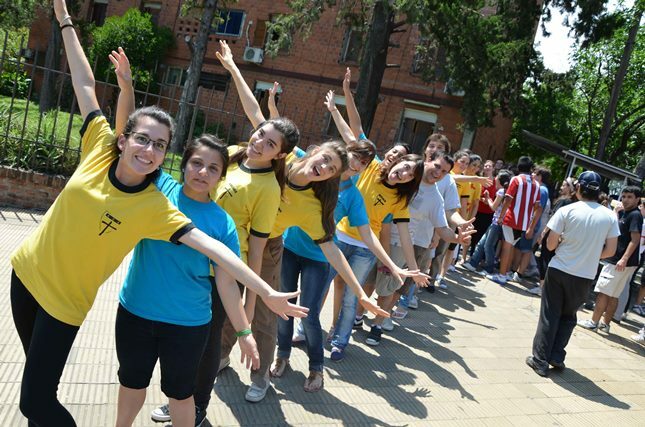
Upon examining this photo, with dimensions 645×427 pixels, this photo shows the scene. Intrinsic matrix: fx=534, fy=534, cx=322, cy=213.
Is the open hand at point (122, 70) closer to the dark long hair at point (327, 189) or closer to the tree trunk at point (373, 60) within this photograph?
the dark long hair at point (327, 189)

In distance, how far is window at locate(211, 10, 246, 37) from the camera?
71.5ft

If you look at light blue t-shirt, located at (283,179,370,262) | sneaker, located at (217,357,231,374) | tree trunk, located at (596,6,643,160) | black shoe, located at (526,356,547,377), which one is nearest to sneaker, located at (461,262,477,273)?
black shoe, located at (526,356,547,377)

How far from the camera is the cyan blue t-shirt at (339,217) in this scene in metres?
3.80

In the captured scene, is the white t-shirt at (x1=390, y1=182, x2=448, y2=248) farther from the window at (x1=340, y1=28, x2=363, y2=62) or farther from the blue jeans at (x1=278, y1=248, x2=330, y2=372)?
the window at (x1=340, y1=28, x2=363, y2=62)

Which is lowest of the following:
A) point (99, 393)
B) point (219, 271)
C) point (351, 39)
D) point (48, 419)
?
point (99, 393)

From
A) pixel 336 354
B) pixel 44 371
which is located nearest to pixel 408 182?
pixel 336 354

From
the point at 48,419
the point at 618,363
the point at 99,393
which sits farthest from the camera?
the point at 618,363

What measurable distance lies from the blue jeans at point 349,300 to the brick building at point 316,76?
44.1 feet

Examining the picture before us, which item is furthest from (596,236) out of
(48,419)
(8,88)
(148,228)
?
(8,88)

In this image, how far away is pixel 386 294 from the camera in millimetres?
5090

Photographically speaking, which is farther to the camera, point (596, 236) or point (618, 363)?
point (618, 363)

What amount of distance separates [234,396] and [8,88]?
832 inches

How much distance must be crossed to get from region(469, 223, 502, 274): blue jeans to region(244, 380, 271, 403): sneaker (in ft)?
22.6

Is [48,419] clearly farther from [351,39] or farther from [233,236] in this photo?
[351,39]
